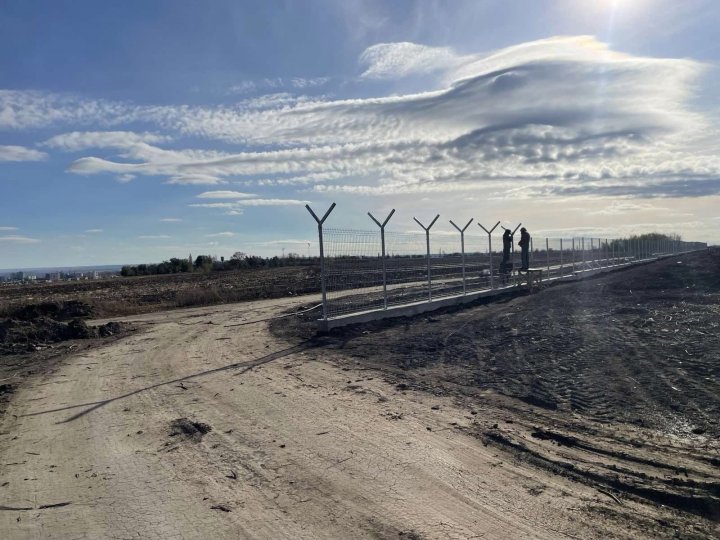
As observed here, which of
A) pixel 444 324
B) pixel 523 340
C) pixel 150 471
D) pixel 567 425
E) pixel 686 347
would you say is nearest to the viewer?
pixel 150 471

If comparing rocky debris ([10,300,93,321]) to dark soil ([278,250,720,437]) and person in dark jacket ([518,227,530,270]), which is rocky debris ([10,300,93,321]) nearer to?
dark soil ([278,250,720,437])

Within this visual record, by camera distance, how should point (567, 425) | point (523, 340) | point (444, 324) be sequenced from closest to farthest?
point (567, 425), point (523, 340), point (444, 324)

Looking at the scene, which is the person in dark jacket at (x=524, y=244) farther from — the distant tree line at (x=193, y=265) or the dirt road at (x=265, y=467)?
the distant tree line at (x=193, y=265)

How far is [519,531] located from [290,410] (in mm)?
3753

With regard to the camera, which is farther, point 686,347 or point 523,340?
point 523,340

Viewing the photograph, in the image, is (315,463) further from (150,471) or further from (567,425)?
(567,425)

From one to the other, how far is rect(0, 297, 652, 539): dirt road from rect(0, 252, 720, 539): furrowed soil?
2 centimetres

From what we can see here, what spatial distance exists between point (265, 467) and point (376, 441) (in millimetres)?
1226

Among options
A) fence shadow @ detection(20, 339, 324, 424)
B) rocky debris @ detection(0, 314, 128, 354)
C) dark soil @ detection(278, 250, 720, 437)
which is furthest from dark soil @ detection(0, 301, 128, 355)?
fence shadow @ detection(20, 339, 324, 424)

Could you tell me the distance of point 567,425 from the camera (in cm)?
643

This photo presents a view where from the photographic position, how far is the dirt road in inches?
169

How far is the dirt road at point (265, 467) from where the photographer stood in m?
4.29

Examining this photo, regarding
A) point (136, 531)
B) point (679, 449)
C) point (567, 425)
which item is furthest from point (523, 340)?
point (136, 531)

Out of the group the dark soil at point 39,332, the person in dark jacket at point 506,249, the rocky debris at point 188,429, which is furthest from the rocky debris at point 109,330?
the person in dark jacket at point 506,249
